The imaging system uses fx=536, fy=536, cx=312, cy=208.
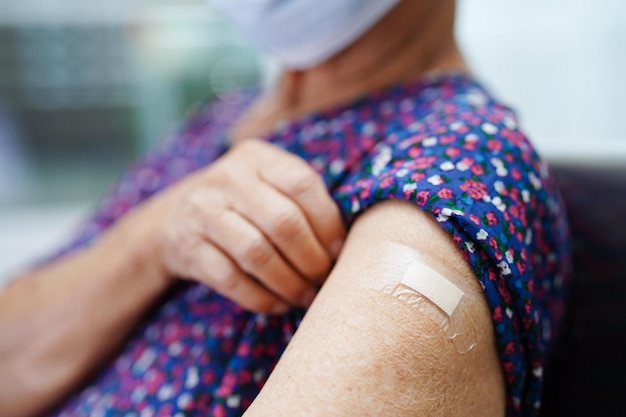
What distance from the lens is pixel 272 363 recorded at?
58 cm

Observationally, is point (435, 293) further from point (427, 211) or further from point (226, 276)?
point (226, 276)

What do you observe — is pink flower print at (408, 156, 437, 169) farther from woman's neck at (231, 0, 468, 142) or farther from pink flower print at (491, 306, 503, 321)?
woman's neck at (231, 0, 468, 142)

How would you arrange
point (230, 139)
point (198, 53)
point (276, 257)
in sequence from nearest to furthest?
1. point (276, 257)
2. point (230, 139)
3. point (198, 53)

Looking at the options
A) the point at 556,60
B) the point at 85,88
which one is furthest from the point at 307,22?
the point at 85,88

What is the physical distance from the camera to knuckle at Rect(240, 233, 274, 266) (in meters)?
0.53

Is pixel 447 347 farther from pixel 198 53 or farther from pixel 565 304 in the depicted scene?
pixel 198 53

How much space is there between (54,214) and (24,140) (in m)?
0.37

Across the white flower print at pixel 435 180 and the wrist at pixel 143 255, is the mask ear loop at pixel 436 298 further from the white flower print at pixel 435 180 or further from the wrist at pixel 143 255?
the wrist at pixel 143 255

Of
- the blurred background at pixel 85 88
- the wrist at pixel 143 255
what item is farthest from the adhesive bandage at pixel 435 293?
the blurred background at pixel 85 88

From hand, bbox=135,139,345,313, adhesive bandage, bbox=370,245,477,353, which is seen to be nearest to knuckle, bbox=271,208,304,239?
hand, bbox=135,139,345,313

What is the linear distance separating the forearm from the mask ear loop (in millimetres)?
366

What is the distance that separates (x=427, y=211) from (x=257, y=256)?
177 millimetres

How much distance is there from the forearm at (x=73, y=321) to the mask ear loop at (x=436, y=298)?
366 mm

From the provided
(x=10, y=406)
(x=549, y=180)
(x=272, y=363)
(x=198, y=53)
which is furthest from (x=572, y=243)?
(x=198, y=53)
